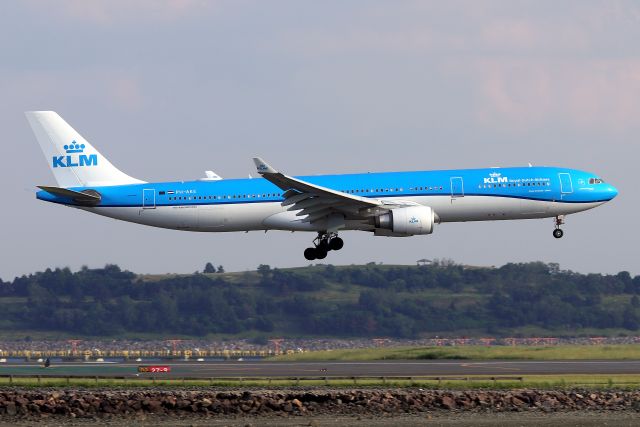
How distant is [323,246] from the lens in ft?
214

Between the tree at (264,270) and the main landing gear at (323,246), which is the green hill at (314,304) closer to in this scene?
the tree at (264,270)

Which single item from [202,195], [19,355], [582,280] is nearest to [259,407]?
[202,195]

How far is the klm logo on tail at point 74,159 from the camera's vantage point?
222 feet

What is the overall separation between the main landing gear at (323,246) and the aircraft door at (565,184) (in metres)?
11.5

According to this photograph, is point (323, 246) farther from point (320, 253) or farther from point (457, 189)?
point (457, 189)

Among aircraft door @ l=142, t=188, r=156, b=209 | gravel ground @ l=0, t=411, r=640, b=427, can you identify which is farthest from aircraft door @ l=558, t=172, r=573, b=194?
gravel ground @ l=0, t=411, r=640, b=427

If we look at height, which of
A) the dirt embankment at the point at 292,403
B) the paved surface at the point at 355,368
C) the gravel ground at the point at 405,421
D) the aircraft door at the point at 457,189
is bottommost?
the gravel ground at the point at 405,421

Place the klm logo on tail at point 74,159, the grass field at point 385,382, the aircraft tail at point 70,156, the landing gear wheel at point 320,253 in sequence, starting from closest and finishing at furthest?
the grass field at point 385,382 → the landing gear wheel at point 320,253 → the aircraft tail at point 70,156 → the klm logo on tail at point 74,159

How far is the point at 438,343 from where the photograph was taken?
316ft

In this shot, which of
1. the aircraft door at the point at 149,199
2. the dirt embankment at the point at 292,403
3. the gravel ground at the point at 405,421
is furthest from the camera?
the aircraft door at the point at 149,199

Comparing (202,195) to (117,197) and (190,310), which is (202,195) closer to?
(117,197)

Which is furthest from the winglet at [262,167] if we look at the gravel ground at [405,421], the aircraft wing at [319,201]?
Result: the gravel ground at [405,421]

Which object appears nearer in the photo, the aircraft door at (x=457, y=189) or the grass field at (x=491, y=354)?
the aircraft door at (x=457, y=189)

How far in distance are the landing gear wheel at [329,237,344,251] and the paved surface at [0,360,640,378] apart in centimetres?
650
